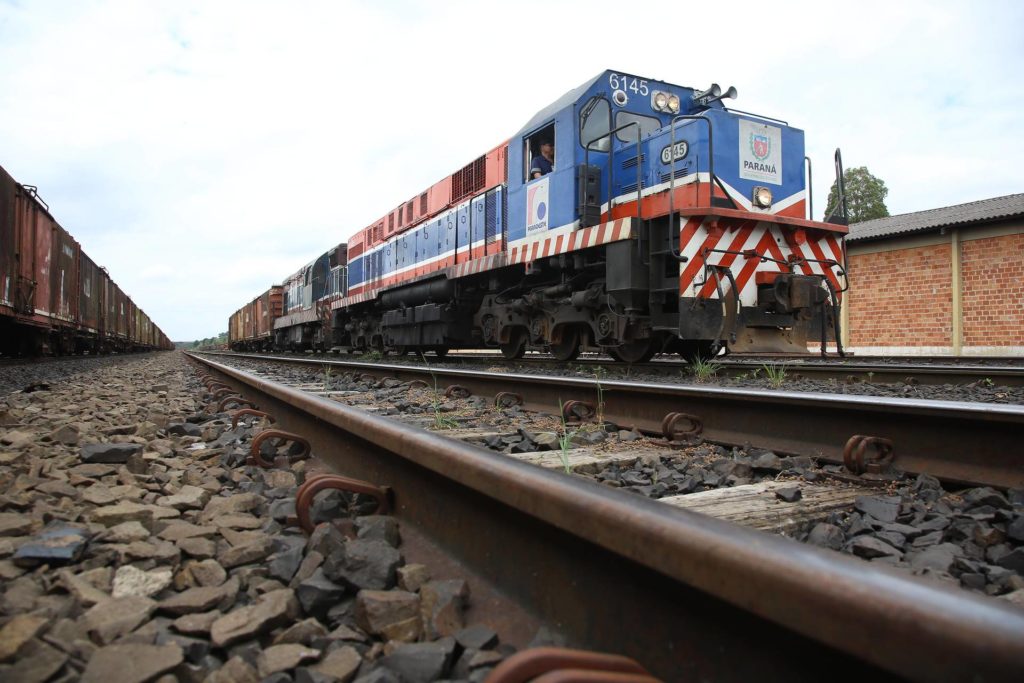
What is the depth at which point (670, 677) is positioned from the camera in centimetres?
95

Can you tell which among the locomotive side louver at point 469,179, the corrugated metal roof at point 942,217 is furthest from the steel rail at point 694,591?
the corrugated metal roof at point 942,217

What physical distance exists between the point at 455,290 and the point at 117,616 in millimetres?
8688

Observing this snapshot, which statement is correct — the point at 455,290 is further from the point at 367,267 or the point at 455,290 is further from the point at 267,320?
the point at 267,320

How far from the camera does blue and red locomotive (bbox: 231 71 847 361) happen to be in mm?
6051

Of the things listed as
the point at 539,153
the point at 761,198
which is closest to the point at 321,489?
the point at 761,198

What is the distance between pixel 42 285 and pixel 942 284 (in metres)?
16.9

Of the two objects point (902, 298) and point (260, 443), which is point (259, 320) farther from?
point (260, 443)

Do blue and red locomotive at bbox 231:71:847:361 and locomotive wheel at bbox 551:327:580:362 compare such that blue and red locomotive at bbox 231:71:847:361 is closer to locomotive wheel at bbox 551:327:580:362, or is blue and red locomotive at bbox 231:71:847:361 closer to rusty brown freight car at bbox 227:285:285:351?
locomotive wheel at bbox 551:327:580:362

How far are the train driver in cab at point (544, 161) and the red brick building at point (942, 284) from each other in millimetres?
9785

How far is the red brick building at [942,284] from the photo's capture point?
12.5 metres

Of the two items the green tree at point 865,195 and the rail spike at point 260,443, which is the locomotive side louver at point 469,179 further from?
the green tree at point 865,195

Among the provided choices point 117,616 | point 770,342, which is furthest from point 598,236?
point 117,616

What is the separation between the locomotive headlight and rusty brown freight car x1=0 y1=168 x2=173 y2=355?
9.18 meters

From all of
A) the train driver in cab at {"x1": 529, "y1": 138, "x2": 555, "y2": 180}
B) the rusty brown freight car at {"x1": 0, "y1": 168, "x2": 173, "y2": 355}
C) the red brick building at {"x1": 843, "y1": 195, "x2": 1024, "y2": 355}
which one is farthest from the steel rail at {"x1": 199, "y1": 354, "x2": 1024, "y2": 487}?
the red brick building at {"x1": 843, "y1": 195, "x2": 1024, "y2": 355}
